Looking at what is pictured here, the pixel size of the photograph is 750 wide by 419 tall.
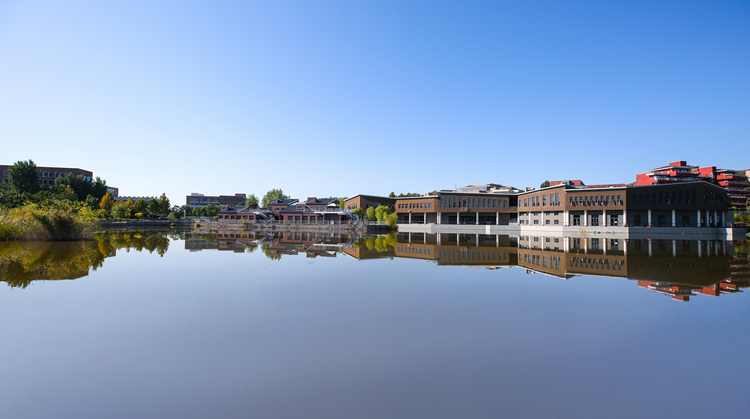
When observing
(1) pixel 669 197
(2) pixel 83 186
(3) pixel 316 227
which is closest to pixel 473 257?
(1) pixel 669 197

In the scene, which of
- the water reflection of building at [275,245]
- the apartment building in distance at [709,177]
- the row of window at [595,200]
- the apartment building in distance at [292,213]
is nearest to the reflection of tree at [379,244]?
the water reflection of building at [275,245]

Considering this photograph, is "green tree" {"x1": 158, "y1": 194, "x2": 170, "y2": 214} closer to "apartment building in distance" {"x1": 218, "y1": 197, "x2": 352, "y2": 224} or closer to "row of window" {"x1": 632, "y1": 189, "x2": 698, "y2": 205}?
"apartment building in distance" {"x1": 218, "y1": 197, "x2": 352, "y2": 224}

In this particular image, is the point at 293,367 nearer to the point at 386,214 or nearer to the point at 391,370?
the point at 391,370

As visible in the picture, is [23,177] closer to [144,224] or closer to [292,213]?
[144,224]

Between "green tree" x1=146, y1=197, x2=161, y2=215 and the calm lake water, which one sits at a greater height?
"green tree" x1=146, y1=197, x2=161, y2=215

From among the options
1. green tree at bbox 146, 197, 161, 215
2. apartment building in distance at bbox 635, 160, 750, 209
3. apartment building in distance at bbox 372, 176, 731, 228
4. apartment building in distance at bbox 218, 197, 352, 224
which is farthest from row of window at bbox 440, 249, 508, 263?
apartment building in distance at bbox 635, 160, 750, 209

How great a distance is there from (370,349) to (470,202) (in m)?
60.0

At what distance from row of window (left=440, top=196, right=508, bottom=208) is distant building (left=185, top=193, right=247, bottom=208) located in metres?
98.5

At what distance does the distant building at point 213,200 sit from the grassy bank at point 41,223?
114 meters

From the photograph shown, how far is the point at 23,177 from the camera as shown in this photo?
228 feet

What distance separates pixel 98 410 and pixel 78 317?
451 centimetres

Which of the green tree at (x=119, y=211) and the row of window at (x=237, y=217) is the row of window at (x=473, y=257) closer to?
the row of window at (x=237, y=217)

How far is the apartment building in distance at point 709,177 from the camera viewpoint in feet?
272

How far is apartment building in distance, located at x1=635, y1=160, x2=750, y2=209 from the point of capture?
272ft
